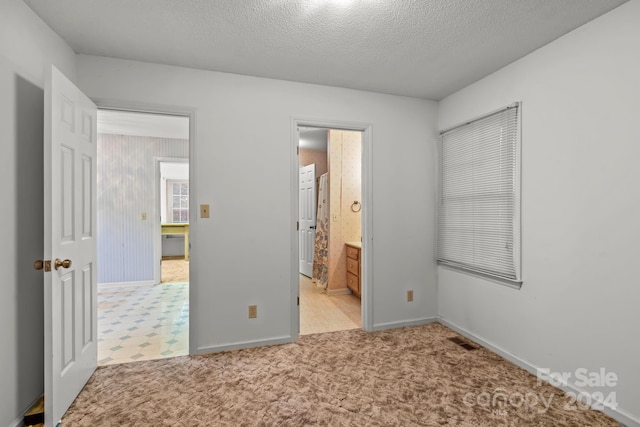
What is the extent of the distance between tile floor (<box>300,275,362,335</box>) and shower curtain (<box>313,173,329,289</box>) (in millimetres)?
232

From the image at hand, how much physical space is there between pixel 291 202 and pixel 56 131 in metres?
1.70

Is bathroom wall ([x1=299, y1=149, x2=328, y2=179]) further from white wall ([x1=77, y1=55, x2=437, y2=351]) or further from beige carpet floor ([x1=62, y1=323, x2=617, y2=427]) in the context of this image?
beige carpet floor ([x1=62, y1=323, x2=617, y2=427])

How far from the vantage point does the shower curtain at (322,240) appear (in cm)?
475

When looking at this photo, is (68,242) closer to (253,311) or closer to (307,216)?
(253,311)

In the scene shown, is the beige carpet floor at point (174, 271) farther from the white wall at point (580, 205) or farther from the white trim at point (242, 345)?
the white wall at point (580, 205)

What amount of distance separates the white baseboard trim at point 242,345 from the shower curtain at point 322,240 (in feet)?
6.18

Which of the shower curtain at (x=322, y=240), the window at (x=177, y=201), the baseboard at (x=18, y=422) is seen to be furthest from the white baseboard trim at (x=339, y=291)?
the window at (x=177, y=201)

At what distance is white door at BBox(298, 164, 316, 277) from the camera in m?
5.41

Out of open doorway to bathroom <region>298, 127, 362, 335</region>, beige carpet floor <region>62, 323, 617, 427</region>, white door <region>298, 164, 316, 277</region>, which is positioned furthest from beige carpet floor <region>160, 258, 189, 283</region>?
beige carpet floor <region>62, 323, 617, 427</region>

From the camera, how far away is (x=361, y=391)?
6.90 ft

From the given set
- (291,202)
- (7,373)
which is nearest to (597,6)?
(291,202)

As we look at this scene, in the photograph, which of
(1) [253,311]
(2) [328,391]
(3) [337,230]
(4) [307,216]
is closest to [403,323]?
(2) [328,391]

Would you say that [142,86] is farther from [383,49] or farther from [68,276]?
[383,49]

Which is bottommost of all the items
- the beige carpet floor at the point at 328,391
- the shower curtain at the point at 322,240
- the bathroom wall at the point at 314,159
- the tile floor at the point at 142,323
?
the tile floor at the point at 142,323
